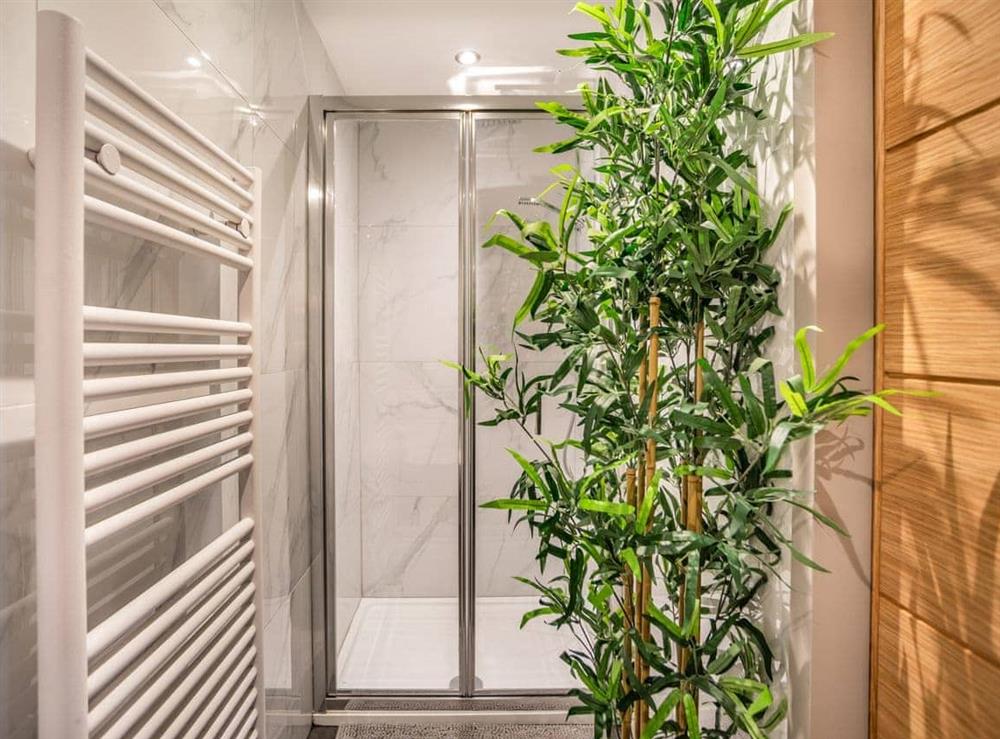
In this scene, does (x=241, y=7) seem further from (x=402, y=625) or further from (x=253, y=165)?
(x=402, y=625)

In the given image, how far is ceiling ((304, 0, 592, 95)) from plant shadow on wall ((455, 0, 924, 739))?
3.38ft

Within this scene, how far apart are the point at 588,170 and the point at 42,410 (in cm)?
181

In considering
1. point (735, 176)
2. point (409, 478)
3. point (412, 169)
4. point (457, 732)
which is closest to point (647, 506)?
point (735, 176)

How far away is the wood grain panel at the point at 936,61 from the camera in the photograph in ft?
2.39

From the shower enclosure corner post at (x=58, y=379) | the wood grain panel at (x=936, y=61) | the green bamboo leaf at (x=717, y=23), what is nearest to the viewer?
the shower enclosure corner post at (x=58, y=379)

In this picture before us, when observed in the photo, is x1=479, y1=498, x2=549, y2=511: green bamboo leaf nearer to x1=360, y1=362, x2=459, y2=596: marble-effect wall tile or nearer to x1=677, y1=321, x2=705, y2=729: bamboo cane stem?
x1=677, y1=321, x2=705, y2=729: bamboo cane stem

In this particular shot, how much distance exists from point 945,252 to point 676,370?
1.49ft

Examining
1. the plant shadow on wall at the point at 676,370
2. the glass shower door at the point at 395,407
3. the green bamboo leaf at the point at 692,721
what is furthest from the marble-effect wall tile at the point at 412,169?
the green bamboo leaf at the point at 692,721

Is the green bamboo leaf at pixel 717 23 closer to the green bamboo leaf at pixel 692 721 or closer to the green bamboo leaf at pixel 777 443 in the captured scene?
the green bamboo leaf at pixel 777 443

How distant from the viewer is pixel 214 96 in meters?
1.25

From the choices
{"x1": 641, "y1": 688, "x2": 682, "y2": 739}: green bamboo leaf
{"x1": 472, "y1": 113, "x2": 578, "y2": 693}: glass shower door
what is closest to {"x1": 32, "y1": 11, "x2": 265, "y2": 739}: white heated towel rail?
{"x1": 641, "y1": 688, "x2": 682, "y2": 739}: green bamboo leaf

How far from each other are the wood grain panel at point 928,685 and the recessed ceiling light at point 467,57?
2079mm

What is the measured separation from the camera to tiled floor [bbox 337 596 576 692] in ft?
6.92

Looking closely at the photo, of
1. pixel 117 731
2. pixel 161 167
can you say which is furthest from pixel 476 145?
pixel 117 731
